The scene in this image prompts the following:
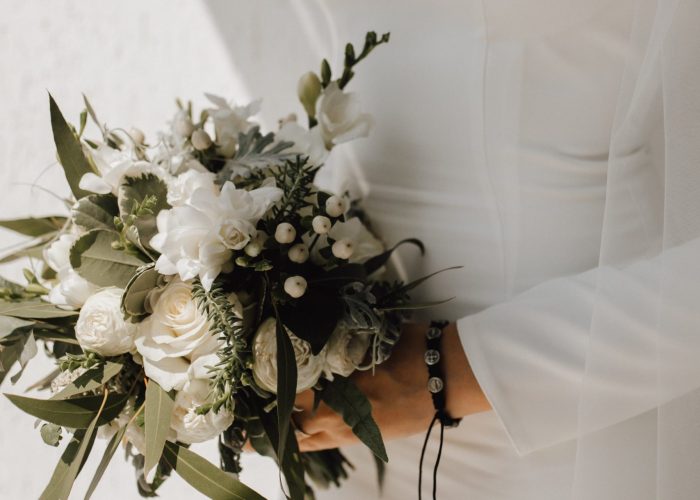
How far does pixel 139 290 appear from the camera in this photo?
2.22 ft

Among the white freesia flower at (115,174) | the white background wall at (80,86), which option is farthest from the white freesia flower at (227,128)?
the white background wall at (80,86)

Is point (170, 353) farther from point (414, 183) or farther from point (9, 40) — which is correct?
point (9, 40)

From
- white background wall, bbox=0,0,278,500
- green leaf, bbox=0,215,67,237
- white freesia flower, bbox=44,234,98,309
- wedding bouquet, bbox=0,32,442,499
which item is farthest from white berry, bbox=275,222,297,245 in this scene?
white background wall, bbox=0,0,278,500

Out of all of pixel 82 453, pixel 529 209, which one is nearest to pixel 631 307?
pixel 529 209

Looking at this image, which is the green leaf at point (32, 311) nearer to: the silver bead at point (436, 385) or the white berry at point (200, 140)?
the white berry at point (200, 140)

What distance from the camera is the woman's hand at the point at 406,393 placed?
0.74 metres

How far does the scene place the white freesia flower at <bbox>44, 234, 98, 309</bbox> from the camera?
0.72 m

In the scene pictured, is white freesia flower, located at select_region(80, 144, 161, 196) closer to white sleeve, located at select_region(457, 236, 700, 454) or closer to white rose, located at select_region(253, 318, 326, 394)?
white rose, located at select_region(253, 318, 326, 394)

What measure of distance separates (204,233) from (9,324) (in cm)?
24

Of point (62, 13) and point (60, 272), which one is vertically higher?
point (62, 13)

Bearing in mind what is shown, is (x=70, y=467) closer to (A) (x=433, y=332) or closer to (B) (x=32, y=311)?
(B) (x=32, y=311)

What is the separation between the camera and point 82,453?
66 cm

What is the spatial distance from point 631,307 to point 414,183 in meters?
0.32

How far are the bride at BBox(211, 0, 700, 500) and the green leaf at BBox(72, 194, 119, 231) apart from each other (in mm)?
300
